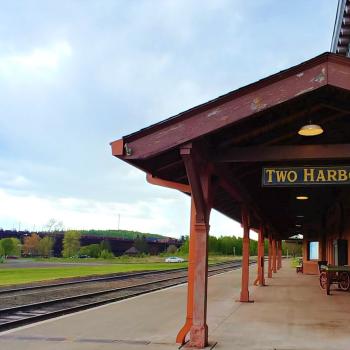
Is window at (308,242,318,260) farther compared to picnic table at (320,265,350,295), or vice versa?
window at (308,242,318,260)

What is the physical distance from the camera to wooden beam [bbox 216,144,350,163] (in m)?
7.41

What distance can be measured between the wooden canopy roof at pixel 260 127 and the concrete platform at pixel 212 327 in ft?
8.94

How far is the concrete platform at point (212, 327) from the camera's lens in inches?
306

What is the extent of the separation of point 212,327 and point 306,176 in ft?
11.8

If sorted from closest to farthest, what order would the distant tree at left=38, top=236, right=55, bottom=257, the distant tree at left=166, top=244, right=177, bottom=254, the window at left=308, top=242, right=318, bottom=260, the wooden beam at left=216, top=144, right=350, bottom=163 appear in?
1. the wooden beam at left=216, top=144, right=350, bottom=163
2. the window at left=308, top=242, right=318, bottom=260
3. the distant tree at left=38, top=236, right=55, bottom=257
4. the distant tree at left=166, top=244, right=177, bottom=254

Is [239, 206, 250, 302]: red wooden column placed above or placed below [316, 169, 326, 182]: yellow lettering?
below

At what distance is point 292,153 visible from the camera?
750 centimetres

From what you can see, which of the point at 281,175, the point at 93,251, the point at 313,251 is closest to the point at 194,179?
the point at 281,175

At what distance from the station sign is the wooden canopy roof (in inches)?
6.9

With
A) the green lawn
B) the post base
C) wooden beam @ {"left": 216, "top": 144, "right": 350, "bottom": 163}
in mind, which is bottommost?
the green lawn

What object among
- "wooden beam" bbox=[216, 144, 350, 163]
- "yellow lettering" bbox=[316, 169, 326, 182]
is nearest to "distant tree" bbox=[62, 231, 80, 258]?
"wooden beam" bbox=[216, 144, 350, 163]

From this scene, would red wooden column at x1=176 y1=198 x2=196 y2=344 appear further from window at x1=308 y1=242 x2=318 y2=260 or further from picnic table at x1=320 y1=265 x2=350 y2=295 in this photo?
window at x1=308 y1=242 x2=318 y2=260

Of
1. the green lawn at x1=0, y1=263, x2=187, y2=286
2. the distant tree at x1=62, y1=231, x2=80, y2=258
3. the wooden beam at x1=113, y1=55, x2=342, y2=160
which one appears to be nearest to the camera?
the wooden beam at x1=113, y1=55, x2=342, y2=160

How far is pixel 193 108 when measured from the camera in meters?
7.13
